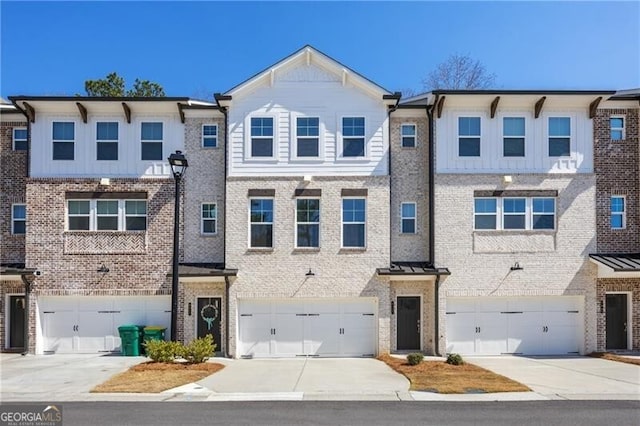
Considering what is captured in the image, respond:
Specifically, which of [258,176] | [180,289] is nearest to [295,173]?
[258,176]

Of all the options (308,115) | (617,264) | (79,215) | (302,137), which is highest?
(308,115)

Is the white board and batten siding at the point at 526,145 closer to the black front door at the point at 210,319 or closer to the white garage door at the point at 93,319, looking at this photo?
the black front door at the point at 210,319

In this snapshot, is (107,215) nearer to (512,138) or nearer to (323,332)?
(323,332)

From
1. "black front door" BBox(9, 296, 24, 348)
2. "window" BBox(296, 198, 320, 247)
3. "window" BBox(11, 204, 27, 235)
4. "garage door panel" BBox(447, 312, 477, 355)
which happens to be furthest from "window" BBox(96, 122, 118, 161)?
"garage door panel" BBox(447, 312, 477, 355)

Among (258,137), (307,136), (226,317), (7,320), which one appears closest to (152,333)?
(226,317)

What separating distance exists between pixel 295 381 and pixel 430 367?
4.33 meters

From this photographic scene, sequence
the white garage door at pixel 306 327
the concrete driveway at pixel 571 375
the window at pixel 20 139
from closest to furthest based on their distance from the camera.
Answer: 1. the concrete driveway at pixel 571 375
2. the white garage door at pixel 306 327
3. the window at pixel 20 139

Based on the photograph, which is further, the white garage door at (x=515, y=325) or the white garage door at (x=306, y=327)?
Answer: the white garage door at (x=515, y=325)

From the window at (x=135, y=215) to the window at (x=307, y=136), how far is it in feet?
20.5

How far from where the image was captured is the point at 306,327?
18469 millimetres

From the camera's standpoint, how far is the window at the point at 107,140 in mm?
19062

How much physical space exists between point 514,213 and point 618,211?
399 cm

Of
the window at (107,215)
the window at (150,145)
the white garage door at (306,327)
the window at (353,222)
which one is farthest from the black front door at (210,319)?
the window at (150,145)

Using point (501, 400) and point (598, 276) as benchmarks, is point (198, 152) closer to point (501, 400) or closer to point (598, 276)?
point (501, 400)
